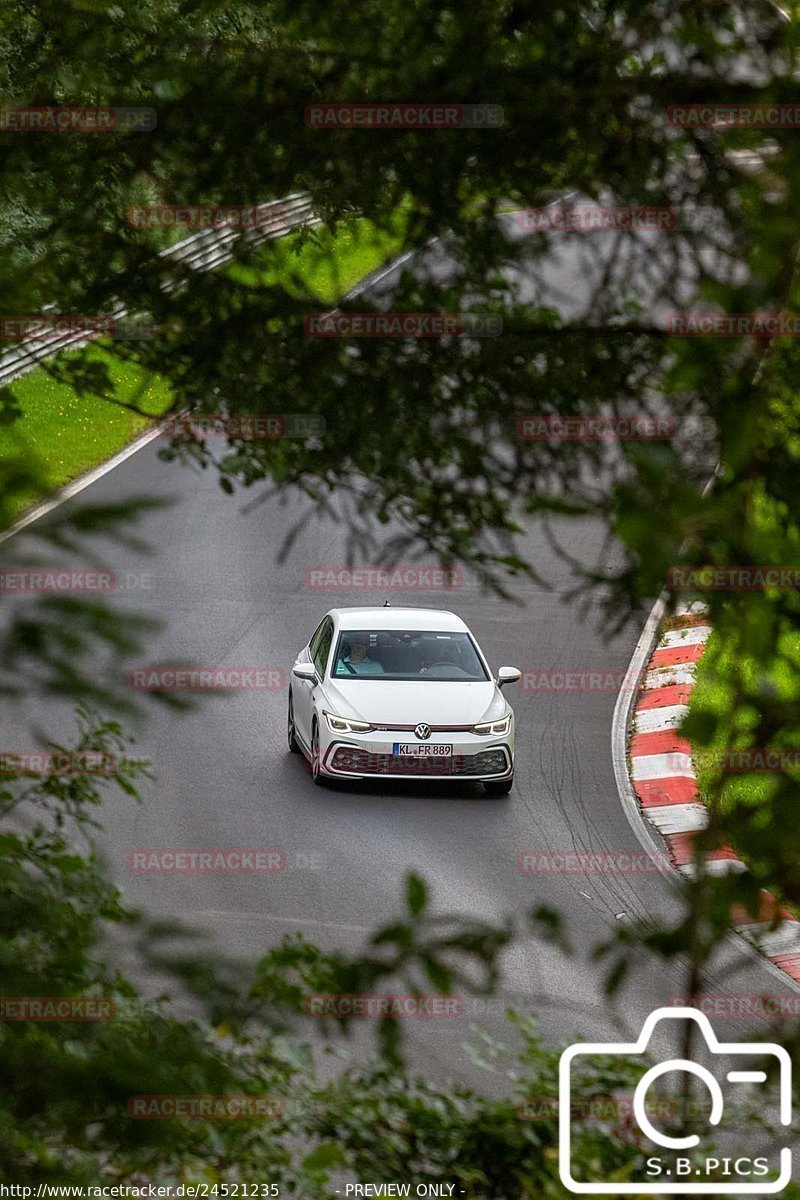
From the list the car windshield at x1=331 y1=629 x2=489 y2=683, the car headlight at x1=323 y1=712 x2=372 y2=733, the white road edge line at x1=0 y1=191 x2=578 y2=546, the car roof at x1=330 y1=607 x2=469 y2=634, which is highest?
the white road edge line at x1=0 y1=191 x2=578 y2=546

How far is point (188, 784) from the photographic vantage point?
1248 centimetres

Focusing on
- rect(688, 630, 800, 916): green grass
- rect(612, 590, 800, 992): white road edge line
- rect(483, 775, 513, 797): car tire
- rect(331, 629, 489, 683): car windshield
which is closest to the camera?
rect(688, 630, 800, 916): green grass

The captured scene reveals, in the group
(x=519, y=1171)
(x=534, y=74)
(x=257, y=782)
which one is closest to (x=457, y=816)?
(x=257, y=782)

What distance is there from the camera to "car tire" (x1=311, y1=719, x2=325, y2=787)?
41.8 ft

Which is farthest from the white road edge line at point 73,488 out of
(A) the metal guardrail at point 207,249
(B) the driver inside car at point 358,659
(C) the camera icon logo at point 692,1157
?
(B) the driver inside car at point 358,659

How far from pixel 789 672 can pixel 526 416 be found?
3.81ft

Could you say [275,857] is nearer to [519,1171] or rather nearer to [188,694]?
[519,1171]

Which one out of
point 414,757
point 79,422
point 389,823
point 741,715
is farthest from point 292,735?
point 79,422

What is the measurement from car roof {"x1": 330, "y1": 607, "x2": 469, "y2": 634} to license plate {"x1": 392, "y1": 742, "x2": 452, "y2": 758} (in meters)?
1.29

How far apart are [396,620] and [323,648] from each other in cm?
79

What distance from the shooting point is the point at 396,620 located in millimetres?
13648

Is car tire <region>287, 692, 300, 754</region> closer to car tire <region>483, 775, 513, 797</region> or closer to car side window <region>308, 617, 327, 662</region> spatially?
car side window <region>308, 617, 327, 662</region>

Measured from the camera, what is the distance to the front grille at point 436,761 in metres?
12.6

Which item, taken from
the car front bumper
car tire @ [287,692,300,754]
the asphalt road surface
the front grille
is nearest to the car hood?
the car front bumper
